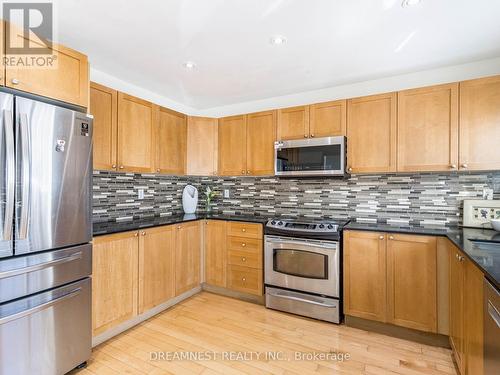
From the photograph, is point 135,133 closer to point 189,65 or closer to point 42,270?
point 189,65

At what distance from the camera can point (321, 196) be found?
315 cm

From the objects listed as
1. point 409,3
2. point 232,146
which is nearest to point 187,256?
point 232,146

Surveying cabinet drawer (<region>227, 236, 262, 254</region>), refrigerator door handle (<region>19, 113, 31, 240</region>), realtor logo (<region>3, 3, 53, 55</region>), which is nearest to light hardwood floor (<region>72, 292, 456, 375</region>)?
cabinet drawer (<region>227, 236, 262, 254</region>)

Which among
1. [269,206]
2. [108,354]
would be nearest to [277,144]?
[269,206]

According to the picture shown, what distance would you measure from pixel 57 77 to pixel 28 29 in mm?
395

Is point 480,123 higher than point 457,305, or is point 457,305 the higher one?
point 480,123

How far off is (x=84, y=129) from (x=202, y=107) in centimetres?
224

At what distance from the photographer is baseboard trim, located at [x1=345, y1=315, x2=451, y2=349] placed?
220 centimetres

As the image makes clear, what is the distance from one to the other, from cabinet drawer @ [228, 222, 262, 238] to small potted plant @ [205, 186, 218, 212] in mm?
808

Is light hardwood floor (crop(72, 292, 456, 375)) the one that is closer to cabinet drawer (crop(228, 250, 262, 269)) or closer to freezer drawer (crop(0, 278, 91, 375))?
freezer drawer (crop(0, 278, 91, 375))

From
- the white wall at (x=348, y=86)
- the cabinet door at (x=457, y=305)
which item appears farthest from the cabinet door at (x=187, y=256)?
the cabinet door at (x=457, y=305)

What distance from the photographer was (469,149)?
2.26m

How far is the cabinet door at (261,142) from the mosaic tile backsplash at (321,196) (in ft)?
1.14

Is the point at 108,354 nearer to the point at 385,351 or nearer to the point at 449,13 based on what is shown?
the point at 385,351
